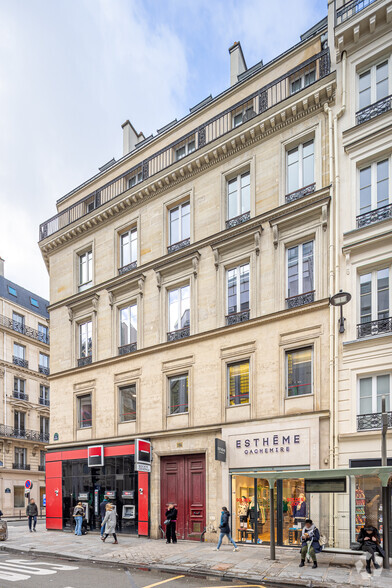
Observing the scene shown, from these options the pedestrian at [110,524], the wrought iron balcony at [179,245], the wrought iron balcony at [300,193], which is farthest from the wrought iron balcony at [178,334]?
the pedestrian at [110,524]

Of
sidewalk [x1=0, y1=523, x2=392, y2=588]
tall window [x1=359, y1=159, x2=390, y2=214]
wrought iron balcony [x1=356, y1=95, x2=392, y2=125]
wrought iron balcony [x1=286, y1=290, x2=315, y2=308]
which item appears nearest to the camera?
sidewalk [x1=0, y1=523, x2=392, y2=588]

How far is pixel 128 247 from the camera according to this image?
941 inches

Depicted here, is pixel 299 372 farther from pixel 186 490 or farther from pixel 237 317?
pixel 186 490

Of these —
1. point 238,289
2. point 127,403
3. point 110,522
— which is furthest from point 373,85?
point 110,522

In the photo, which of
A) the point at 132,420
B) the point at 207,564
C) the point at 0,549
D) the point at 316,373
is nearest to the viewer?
the point at 207,564

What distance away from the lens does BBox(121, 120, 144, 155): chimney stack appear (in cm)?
2853

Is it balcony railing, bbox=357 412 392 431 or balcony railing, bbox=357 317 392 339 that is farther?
balcony railing, bbox=357 317 392 339

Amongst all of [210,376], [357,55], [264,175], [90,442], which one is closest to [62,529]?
[90,442]

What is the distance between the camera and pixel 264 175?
62.4 feet

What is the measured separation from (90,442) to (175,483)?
5161 mm

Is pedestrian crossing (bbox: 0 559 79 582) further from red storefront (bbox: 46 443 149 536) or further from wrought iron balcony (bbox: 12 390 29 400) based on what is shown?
wrought iron balcony (bbox: 12 390 29 400)

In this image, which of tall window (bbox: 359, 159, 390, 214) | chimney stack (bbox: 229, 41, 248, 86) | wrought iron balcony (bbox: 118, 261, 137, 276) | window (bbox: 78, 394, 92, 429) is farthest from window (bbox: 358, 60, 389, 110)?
window (bbox: 78, 394, 92, 429)

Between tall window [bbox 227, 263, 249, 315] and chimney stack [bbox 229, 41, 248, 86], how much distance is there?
1005cm

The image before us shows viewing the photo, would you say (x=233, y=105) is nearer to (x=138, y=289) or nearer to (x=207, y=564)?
(x=138, y=289)
